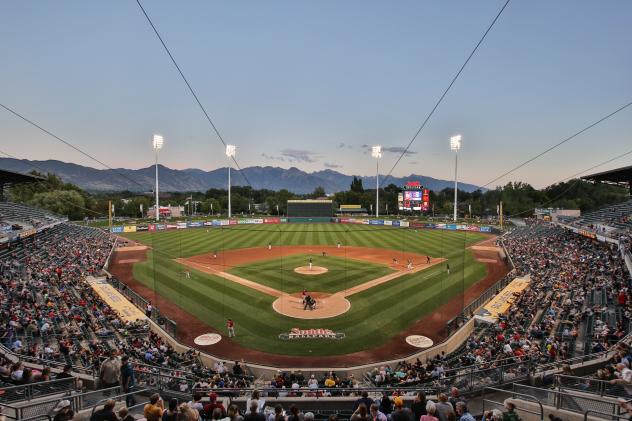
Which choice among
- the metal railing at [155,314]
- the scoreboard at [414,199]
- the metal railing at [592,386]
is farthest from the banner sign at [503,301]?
the scoreboard at [414,199]

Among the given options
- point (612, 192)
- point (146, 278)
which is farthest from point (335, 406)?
point (612, 192)

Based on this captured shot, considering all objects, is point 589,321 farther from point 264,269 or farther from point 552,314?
point 264,269

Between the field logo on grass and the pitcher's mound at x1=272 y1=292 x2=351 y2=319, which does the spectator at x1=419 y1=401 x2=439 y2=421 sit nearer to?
the field logo on grass

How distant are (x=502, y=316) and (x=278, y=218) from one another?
67636 millimetres

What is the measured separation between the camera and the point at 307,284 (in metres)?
28.9

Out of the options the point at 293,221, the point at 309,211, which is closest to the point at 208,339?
the point at 293,221

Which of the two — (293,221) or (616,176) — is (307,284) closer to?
(616,176)

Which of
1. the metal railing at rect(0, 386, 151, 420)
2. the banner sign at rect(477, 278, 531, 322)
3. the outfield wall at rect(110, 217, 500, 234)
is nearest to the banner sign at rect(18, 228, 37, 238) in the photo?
the outfield wall at rect(110, 217, 500, 234)

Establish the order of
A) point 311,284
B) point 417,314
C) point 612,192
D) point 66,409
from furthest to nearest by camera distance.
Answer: point 612,192 < point 311,284 < point 417,314 < point 66,409

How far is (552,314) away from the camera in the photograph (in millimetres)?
18547

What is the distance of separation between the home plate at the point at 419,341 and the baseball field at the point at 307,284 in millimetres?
1056

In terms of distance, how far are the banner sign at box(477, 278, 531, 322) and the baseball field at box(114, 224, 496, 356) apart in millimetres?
2658

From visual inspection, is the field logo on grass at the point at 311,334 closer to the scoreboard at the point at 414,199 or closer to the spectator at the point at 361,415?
the spectator at the point at 361,415

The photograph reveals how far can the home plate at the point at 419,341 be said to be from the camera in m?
18.2
